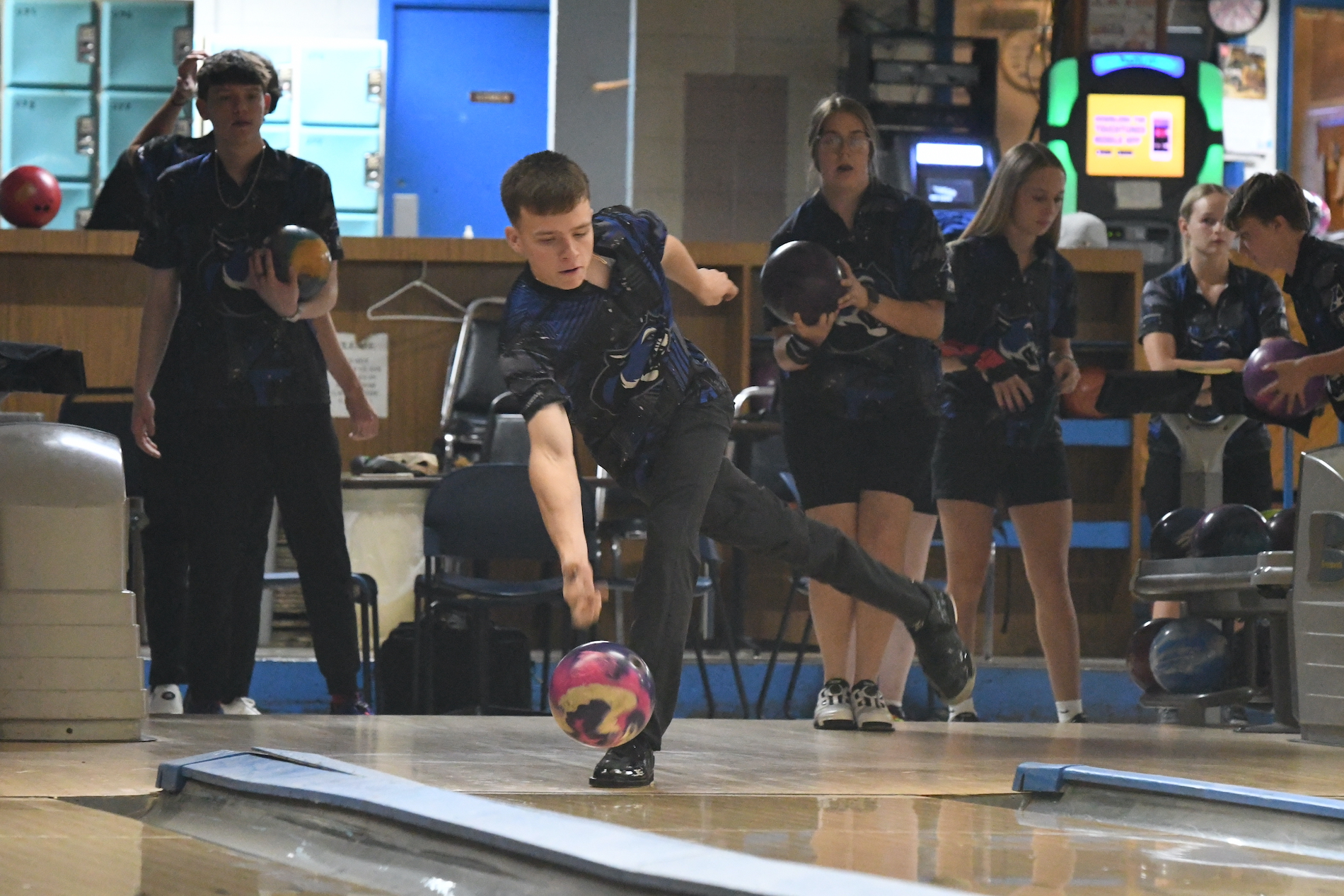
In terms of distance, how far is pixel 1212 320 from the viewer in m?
4.75

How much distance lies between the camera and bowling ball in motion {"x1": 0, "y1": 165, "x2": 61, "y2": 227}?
242 inches

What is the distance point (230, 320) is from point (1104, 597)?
393 centimetres

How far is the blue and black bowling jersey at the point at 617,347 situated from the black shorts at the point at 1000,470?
1.26 metres

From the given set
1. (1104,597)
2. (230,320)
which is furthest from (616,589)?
(1104,597)

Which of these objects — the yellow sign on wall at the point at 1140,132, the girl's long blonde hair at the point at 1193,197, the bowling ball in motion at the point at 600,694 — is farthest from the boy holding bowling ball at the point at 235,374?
the yellow sign on wall at the point at 1140,132

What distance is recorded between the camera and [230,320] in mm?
3809

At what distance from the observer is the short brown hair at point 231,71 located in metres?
3.74

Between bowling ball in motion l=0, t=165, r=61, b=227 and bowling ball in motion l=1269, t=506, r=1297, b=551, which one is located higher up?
bowling ball in motion l=0, t=165, r=61, b=227

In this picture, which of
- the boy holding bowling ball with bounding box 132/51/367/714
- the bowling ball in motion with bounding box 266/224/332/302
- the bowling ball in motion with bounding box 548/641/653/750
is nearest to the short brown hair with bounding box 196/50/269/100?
the boy holding bowling ball with bounding box 132/51/367/714

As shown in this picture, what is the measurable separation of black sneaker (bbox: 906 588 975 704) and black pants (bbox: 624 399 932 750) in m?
0.04

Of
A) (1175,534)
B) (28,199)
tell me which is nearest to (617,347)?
(1175,534)

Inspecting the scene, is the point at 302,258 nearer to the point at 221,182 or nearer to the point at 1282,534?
the point at 221,182

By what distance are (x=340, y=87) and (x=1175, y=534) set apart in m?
6.95

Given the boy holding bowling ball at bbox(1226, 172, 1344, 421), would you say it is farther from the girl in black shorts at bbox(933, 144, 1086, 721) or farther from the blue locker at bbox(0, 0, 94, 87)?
the blue locker at bbox(0, 0, 94, 87)
